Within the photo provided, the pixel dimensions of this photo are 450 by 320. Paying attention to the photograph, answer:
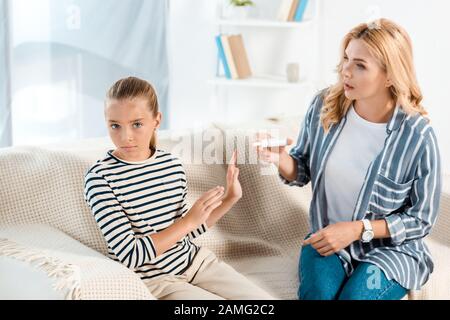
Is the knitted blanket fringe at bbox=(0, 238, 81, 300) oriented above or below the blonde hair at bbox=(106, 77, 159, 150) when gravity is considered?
below

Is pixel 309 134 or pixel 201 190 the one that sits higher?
pixel 309 134

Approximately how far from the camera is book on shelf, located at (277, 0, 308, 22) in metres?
4.15

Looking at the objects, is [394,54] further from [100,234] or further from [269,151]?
[100,234]

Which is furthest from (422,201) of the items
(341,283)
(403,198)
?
(341,283)

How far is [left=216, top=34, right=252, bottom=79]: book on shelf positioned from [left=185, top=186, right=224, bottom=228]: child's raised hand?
8.02 feet

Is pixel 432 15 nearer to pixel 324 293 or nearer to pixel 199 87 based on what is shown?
pixel 199 87

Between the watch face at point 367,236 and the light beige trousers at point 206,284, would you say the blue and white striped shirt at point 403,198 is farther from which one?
the light beige trousers at point 206,284

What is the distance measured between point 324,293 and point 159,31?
2634 mm

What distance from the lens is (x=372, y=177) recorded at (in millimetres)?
2018

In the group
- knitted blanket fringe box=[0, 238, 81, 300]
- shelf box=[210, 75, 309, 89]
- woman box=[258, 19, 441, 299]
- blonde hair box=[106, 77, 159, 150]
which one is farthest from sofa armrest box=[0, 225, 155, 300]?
shelf box=[210, 75, 309, 89]

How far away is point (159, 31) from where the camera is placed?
4.28 m

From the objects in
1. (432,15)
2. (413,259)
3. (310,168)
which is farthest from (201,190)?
(432,15)

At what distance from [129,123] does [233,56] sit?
2.46 m

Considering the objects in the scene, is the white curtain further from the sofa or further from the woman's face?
the woman's face
